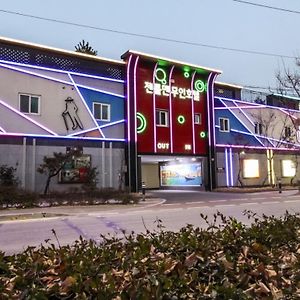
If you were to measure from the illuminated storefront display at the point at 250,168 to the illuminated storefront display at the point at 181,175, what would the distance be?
4.51m

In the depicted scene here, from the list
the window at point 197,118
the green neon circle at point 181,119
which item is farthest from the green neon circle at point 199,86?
the green neon circle at point 181,119

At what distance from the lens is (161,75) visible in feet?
105

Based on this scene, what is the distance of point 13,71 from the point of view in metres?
25.3

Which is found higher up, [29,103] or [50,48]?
[50,48]

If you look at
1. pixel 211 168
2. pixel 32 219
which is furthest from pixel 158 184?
pixel 32 219

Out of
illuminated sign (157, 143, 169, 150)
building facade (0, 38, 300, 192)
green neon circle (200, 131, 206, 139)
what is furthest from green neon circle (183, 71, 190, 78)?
illuminated sign (157, 143, 169, 150)

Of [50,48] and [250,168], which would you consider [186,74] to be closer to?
[250,168]

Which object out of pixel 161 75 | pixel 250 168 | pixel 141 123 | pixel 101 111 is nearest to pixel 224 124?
pixel 250 168

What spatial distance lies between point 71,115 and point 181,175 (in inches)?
592

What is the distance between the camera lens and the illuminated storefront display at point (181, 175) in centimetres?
3625

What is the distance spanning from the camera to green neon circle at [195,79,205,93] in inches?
1344

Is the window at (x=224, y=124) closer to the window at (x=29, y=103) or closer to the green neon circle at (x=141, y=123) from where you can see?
the green neon circle at (x=141, y=123)

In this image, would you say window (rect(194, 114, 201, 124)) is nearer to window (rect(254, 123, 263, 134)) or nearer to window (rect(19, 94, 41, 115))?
window (rect(254, 123, 263, 134))

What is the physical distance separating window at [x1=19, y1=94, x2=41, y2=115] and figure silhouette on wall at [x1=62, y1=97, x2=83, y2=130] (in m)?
1.80
